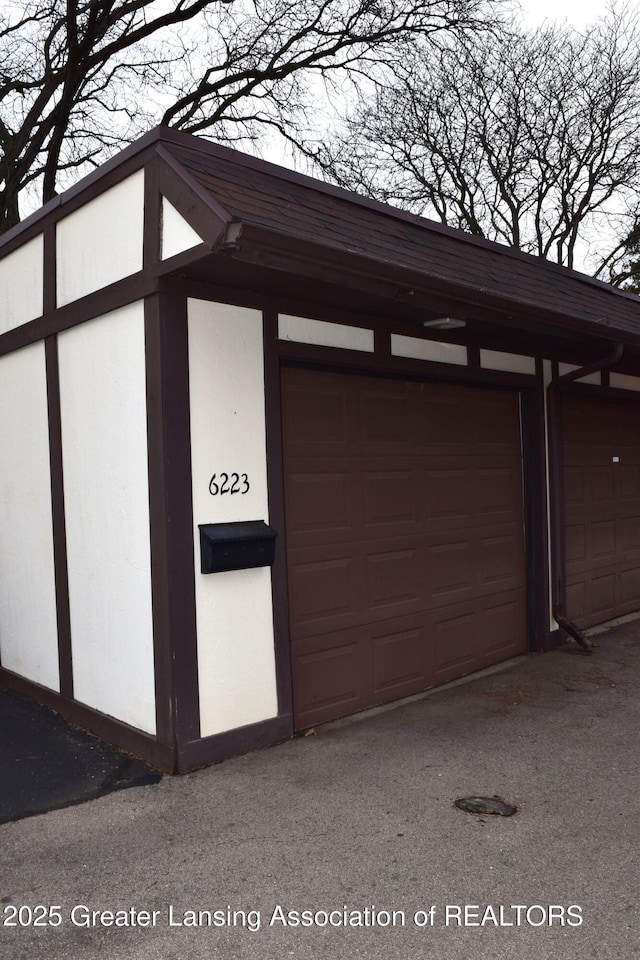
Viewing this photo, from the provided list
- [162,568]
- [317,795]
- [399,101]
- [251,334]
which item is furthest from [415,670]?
[399,101]

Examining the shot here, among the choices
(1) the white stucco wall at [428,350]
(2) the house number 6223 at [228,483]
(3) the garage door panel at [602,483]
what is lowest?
(3) the garage door panel at [602,483]

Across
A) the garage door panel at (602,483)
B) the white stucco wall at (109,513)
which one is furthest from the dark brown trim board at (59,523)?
the garage door panel at (602,483)

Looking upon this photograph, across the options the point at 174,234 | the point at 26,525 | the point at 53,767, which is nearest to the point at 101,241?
the point at 174,234

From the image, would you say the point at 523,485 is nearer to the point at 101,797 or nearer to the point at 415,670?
the point at 415,670

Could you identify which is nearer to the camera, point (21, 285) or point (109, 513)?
point (109, 513)

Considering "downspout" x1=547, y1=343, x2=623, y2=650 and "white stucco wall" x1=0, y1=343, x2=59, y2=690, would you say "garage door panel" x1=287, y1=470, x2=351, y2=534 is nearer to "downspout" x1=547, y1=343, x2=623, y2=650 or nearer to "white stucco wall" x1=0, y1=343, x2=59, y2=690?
"white stucco wall" x1=0, y1=343, x2=59, y2=690

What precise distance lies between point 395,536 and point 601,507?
3428mm

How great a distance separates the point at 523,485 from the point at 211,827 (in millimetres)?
4441

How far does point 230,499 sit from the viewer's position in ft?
15.1

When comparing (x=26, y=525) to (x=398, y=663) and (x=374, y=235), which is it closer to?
(x=398, y=663)

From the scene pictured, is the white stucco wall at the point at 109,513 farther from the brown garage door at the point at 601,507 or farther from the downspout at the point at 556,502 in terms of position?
the brown garage door at the point at 601,507

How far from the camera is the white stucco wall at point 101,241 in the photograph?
14.8ft

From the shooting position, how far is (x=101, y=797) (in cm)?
407

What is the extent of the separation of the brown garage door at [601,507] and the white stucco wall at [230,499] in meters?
3.93
